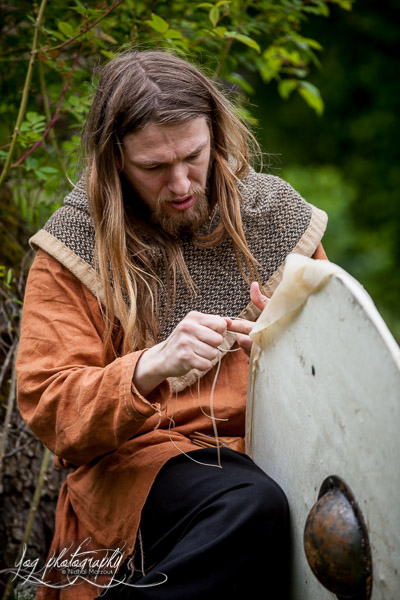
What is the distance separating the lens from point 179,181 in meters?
2.04

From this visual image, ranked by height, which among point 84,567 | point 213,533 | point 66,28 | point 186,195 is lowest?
point 84,567

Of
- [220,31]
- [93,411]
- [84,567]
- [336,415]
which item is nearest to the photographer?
[336,415]

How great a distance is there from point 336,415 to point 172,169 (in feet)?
2.84

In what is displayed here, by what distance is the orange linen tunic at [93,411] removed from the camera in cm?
181

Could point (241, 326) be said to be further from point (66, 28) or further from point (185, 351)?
point (66, 28)

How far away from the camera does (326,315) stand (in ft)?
4.82

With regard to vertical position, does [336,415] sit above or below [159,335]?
above

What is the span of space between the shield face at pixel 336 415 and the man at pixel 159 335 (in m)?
0.09

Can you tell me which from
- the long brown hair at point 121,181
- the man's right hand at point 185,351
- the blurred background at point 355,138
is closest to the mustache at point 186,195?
the long brown hair at point 121,181

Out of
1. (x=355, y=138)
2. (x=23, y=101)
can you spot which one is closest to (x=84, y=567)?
(x=23, y=101)

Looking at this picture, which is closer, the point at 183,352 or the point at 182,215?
the point at 183,352

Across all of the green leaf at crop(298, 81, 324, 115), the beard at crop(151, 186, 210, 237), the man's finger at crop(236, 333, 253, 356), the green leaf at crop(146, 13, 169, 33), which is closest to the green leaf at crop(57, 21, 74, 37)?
the green leaf at crop(146, 13, 169, 33)

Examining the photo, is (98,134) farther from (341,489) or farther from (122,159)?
(341,489)

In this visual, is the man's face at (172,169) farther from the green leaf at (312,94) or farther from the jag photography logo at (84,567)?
the green leaf at (312,94)
